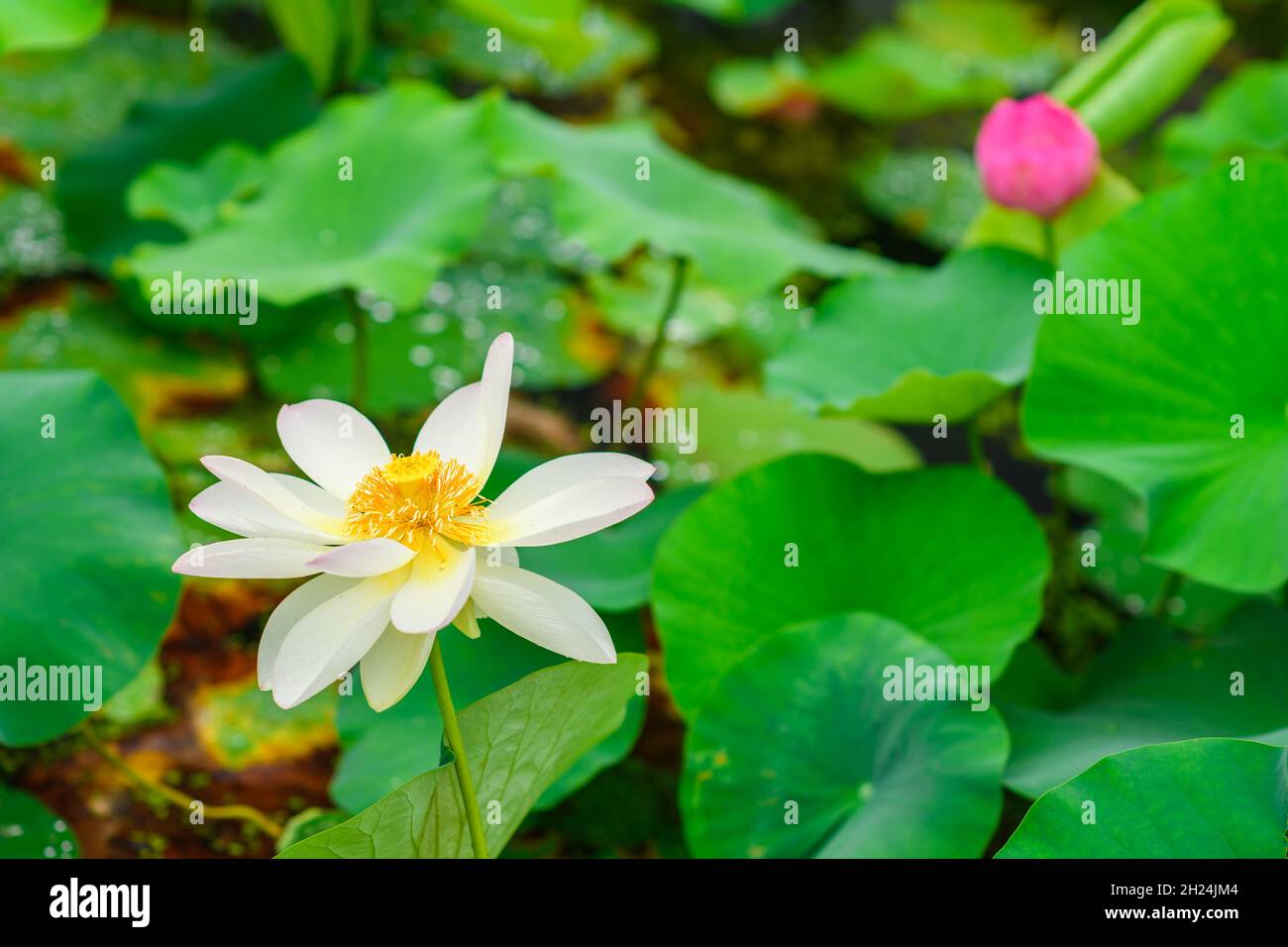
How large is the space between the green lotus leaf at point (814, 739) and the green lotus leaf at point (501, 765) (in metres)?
0.19

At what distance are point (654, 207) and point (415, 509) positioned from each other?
0.96 meters

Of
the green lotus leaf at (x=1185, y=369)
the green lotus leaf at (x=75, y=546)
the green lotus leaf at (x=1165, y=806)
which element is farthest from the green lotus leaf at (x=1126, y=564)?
the green lotus leaf at (x=75, y=546)

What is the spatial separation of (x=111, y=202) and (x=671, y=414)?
0.89 metres

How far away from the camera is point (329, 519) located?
66 cm

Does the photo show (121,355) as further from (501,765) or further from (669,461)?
(501,765)

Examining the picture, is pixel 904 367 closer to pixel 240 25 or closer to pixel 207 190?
pixel 207 190

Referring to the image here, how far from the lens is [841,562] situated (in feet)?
3.53

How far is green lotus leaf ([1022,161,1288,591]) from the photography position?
98 centimetres

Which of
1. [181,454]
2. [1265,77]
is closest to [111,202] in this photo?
[181,454]

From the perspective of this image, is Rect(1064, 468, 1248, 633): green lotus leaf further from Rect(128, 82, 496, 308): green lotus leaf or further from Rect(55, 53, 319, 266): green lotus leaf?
Rect(55, 53, 319, 266): green lotus leaf

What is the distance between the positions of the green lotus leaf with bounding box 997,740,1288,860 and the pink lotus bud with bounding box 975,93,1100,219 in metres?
0.78

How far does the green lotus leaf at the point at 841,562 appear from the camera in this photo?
39.7 inches

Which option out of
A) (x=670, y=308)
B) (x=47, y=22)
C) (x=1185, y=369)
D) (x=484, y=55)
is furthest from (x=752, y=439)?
(x=484, y=55)

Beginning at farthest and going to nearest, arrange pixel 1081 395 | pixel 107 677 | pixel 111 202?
pixel 111 202, pixel 1081 395, pixel 107 677
